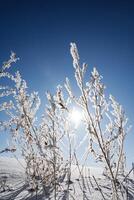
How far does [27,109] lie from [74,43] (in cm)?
170

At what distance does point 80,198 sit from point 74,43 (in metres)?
3.91

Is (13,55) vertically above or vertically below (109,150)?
above

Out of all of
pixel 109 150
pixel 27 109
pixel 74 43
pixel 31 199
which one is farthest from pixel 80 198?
pixel 74 43

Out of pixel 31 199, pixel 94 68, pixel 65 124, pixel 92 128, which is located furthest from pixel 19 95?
pixel 31 199

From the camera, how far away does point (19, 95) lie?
4.35 m

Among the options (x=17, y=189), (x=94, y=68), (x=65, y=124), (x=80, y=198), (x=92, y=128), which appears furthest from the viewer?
(x=17, y=189)

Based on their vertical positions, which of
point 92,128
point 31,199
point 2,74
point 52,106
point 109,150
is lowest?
point 31,199

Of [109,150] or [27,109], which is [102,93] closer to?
[109,150]

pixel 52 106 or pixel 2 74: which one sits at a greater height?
pixel 2 74

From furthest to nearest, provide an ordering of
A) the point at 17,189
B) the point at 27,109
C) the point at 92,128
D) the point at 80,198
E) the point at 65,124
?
the point at 17,189, the point at 80,198, the point at 27,109, the point at 65,124, the point at 92,128

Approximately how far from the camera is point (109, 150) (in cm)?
289

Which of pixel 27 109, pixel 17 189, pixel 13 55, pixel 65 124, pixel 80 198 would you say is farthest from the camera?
pixel 17 189

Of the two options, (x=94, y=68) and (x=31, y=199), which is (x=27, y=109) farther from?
(x=31, y=199)

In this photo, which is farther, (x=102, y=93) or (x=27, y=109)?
(x=27, y=109)
